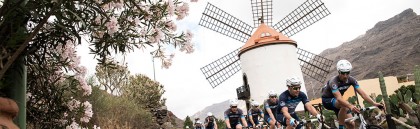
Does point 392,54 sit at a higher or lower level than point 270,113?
higher

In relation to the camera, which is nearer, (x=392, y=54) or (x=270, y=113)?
(x=270, y=113)

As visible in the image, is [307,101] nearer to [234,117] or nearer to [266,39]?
[234,117]

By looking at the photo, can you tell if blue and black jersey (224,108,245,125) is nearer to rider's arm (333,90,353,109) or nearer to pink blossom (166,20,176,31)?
rider's arm (333,90,353,109)

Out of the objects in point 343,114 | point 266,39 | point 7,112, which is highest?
point 266,39

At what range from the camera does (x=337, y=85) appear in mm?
7273

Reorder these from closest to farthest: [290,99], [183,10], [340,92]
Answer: [183,10] < [340,92] < [290,99]

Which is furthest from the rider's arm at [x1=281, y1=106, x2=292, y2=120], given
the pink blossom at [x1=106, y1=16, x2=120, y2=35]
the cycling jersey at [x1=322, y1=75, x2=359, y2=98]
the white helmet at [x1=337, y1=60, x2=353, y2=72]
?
the pink blossom at [x1=106, y1=16, x2=120, y2=35]

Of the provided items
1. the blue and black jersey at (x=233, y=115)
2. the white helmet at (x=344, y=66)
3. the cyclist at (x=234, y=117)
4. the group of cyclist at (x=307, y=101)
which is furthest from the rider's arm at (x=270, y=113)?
the white helmet at (x=344, y=66)

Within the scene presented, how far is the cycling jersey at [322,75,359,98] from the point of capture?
7141 millimetres

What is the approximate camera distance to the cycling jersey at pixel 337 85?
7.14 metres

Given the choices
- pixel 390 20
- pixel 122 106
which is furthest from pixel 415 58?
pixel 122 106

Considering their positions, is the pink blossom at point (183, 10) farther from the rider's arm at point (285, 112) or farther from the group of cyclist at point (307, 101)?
the rider's arm at point (285, 112)

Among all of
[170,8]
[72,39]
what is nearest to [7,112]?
[72,39]

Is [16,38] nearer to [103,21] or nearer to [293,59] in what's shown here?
[103,21]
